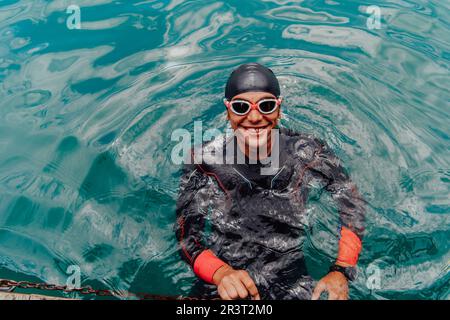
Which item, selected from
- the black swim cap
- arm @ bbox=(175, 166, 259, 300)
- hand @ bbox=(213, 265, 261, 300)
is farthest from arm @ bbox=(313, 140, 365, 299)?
the black swim cap

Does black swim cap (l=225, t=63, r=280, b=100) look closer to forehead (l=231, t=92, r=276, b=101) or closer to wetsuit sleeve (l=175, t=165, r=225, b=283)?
forehead (l=231, t=92, r=276, b=101)

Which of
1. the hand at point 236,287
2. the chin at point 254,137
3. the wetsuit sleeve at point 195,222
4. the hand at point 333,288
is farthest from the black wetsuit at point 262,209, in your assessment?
the hand at point 236,287

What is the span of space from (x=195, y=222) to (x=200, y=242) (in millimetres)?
194

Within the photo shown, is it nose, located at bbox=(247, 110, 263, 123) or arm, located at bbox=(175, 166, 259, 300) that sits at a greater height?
nose, located at bbox=(247, 110, 263, 123)

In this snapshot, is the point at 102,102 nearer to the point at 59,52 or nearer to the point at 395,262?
the point at 59,52

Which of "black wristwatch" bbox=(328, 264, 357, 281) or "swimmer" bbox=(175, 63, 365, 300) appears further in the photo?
"swimmer" bbox=(175, 63, 365, 300)

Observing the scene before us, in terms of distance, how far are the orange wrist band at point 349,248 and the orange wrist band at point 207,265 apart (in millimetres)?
964

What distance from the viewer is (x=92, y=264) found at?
4211mm

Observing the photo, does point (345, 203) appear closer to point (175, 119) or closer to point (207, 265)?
point (207, 265)

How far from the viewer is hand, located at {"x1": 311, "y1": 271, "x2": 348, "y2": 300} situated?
3.05m

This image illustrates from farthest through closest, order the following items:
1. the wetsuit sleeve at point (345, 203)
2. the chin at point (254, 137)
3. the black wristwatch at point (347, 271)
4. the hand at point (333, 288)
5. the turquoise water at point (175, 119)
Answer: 1. the turquoise water at point (175, 119)
2. the chin at point (254, 137)
3. the wetsuit sleeve at point (345, 203)
4. the black wristwatch at point (347, 271)
5. the hand at point (333, 288)

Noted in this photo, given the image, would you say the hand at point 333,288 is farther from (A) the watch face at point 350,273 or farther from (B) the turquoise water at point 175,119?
(B) the turquoise water at point 175,119

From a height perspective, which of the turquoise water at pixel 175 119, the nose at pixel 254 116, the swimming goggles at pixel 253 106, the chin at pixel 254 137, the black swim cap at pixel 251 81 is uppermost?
the black swim cap at pixel 251 81

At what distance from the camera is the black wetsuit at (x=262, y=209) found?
3.55 m
